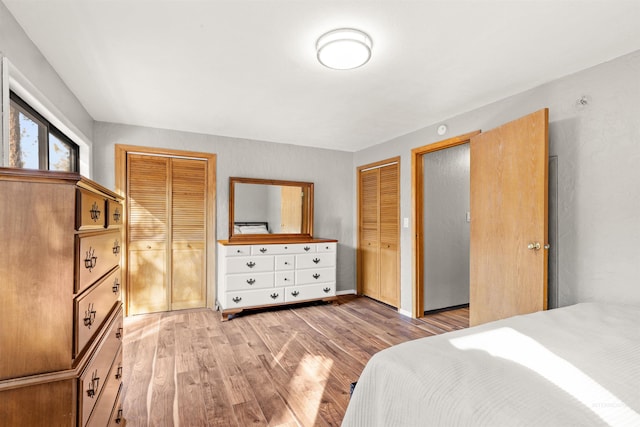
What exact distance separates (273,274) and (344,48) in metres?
2.70

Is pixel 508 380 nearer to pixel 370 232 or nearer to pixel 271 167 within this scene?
pixel 370 232

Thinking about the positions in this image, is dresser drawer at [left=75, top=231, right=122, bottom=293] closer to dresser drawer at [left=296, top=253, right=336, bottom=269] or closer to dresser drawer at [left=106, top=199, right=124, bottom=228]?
dresser drawer at [left=106, top=199, right=124, bottom=228]

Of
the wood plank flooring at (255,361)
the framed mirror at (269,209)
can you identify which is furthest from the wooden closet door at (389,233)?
the framed mirror at (269,209)

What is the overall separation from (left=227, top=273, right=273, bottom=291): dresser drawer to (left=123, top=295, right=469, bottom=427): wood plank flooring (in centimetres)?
35

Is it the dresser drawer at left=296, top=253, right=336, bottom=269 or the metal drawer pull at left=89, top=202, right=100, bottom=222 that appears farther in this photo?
the dresser drawer at left=296, top=253, right=336, bottom=269

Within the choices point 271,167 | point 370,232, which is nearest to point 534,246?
point 370,232

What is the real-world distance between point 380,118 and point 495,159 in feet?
4.00

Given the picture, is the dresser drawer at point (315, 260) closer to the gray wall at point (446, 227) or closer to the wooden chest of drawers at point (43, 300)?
the gray wall at point (446, 227)

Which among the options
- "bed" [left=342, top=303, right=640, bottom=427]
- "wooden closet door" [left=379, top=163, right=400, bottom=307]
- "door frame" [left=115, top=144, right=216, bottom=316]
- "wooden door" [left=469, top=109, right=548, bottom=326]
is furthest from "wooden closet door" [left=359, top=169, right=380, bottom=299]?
"bed" [left=342, top=303, right=640, bottom=427]

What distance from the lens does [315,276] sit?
402cm

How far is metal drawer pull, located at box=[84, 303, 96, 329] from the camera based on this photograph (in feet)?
3.57

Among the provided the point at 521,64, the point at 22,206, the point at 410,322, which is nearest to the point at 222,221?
the point at 410,322

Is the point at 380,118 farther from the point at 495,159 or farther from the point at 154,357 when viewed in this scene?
the point at 154,357

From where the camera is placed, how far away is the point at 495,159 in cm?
256
